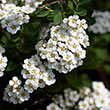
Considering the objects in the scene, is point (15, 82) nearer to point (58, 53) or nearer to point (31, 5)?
point (58, 53)

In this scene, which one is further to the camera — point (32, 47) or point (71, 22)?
point (32, 47)

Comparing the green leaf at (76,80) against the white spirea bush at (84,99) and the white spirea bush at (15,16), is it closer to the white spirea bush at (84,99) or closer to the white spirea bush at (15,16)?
the white spirea bush at (84,99)

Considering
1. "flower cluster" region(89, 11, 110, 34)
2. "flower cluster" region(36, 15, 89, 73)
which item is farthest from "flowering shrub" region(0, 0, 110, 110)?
"flower cluster" region(89, 11, 110, 34)

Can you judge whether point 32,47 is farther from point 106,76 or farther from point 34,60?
point 106,76

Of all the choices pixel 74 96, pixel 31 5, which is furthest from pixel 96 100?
pixel 31 5

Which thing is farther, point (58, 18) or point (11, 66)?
point (11, 66)

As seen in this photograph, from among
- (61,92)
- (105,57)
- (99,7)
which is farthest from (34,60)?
(99,7)

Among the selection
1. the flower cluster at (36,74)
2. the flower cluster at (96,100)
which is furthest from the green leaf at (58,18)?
the flower cluster at (96,100)

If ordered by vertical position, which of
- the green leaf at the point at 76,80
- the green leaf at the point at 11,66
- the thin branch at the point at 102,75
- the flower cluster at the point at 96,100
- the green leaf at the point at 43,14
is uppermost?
the green leaf at the point at 43,14
